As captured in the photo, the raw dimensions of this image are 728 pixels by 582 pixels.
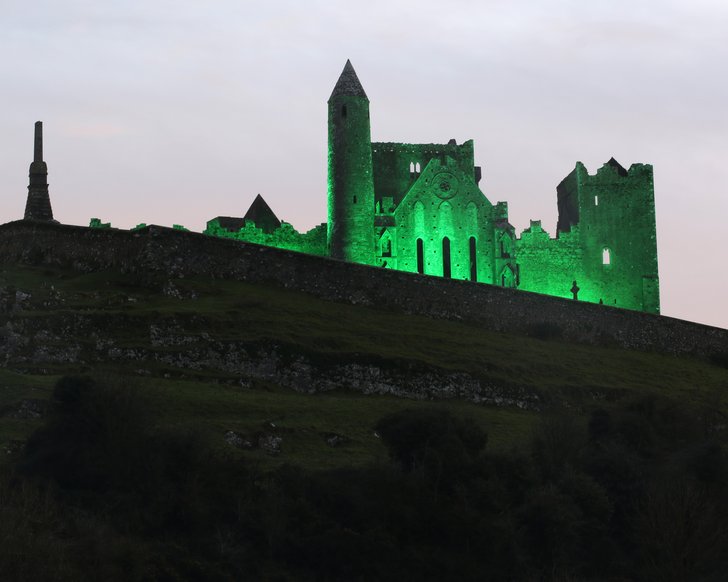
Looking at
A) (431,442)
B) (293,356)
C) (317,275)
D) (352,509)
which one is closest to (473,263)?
(317,275)

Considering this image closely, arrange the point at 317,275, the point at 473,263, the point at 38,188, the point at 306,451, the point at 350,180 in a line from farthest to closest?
the point at 473,263 < the point at 350,180 < the point at 38,188 < the point at 317,275 < the point at 306,451

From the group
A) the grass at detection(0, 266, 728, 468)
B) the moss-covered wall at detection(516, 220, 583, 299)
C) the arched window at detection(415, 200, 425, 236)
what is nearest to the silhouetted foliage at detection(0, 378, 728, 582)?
the grass at detection(0, 266, 728, 468)

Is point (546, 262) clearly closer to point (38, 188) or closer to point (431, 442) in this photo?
point (38, 188)

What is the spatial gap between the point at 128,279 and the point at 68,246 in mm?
4995

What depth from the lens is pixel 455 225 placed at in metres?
95.2

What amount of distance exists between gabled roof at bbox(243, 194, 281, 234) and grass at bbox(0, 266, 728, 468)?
24.3 metres

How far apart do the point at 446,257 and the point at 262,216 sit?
435 inches

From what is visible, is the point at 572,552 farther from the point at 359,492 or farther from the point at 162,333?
the point at 162,333

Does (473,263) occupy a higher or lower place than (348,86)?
lower

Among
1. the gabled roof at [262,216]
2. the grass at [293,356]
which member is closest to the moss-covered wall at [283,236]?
the gabled roof at [262,216]

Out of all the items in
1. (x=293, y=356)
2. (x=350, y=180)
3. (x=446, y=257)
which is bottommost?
(x=293, y=356)

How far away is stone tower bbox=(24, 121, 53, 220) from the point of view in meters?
77.9

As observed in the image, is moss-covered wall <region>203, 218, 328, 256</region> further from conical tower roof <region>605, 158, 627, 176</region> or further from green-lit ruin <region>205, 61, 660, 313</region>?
conical tower roof <region>605, 158, 627, 176</region>

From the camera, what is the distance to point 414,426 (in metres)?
55.3
